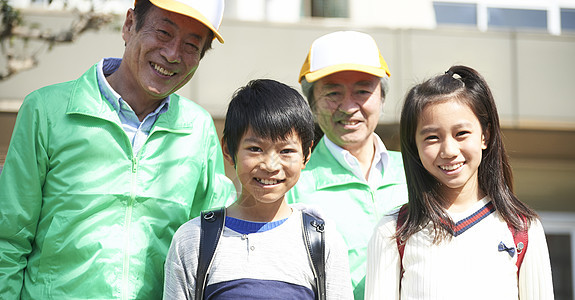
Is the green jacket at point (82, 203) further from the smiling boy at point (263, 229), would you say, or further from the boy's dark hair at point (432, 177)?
the boy's dark hair at point (432, 177)

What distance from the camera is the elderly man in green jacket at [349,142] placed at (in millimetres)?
3252

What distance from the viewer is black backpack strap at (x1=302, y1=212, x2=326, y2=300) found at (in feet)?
8.42

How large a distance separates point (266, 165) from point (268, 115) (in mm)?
192

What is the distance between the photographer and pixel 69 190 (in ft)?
8.71

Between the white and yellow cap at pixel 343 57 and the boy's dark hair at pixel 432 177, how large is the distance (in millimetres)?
478

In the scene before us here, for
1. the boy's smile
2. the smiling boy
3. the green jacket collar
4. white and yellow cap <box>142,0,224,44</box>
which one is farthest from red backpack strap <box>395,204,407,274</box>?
white and yellow cap <box>142,0,224,44</box>

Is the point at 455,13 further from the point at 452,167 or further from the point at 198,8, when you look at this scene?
the point at 198,8

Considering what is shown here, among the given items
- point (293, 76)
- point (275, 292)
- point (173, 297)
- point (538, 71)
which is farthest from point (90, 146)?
point (538, 71)

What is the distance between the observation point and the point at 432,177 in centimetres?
295

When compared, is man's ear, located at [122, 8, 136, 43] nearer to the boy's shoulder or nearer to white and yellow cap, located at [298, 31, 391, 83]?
the boy's shoulder

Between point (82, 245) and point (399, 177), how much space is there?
1.51 meters

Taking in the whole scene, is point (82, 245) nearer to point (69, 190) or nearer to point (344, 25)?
point (69, 190)

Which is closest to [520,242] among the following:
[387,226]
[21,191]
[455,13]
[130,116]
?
[387,226]

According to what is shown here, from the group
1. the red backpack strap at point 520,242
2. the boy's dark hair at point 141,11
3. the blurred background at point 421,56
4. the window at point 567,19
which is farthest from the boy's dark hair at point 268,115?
the window at point 567,19
